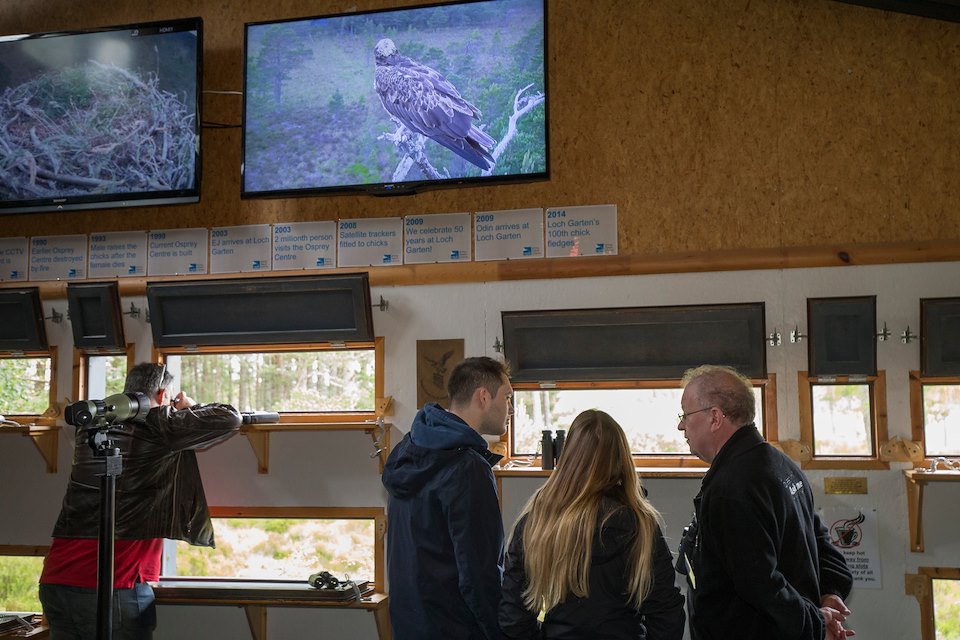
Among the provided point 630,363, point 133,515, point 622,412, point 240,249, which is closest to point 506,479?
point 622,412

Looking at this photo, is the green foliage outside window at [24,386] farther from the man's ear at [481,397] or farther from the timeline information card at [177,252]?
the man's ear at [481,397]

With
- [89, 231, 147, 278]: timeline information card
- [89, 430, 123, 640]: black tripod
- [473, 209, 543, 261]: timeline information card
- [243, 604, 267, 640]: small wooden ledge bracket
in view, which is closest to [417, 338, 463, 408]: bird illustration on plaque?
[473, 209, 543, 261]: timeline information card

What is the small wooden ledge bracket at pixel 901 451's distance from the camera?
407cm

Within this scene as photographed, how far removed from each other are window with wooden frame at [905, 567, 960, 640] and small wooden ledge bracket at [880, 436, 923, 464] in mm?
485

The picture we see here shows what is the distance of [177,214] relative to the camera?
5.05m

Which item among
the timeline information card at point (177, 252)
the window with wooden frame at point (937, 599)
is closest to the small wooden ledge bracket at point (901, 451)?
the window with wooden frame at point (937, 599)

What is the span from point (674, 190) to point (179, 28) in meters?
2.71

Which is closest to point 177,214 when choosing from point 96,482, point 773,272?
point 96,482

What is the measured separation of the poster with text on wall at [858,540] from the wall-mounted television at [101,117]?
3.50 metres

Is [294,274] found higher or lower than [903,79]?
lower

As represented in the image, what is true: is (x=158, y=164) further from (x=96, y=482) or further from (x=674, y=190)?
(x=674, y=190)

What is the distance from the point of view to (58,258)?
5148 mm

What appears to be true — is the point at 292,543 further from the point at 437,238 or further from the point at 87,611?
the point at 437,238

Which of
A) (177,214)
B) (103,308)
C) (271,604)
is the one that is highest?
(177,214)
